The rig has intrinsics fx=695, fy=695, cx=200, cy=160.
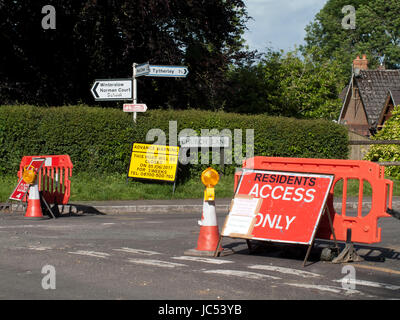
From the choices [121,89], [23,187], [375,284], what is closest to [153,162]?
[121,89]

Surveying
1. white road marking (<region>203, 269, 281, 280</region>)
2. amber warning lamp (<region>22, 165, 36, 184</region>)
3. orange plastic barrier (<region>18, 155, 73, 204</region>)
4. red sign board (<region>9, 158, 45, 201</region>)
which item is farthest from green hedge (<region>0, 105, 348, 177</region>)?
white road marking (<region>203, 269, 281, 280</region>)

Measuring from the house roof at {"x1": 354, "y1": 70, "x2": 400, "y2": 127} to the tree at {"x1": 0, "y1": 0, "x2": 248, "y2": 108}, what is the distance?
28.0 m

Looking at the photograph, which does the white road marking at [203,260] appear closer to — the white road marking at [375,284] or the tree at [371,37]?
the white road marking at [375,284]

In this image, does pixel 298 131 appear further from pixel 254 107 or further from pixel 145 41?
pixel 254 107

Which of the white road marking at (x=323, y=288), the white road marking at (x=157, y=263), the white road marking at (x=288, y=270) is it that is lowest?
the white road marking at (x=323, y=288)

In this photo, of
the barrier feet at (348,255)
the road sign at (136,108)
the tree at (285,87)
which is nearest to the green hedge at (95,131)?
the road sign at (136,108)

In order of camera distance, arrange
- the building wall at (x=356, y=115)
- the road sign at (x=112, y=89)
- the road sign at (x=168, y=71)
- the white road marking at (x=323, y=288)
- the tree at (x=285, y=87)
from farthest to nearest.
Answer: the building wall at (x=356, y=115) < the tree at (x=285, y=87) < the road sign at (x=112, y=89) < the road sign at (x=168, y=71) < the white road marking at (x=323, y=288)

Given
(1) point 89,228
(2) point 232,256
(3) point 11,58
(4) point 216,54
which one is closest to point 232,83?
(4) point 216,54

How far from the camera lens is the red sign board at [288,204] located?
336 inches

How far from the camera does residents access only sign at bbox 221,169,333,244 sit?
855 cm

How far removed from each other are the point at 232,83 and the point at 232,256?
53.6ft

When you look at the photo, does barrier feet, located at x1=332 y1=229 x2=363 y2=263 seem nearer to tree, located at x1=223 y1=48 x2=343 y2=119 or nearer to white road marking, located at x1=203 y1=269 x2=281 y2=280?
white road marking, located at x1=203 y1=269 x2=281 y2=280

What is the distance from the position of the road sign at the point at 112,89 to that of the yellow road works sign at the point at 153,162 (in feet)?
4.79

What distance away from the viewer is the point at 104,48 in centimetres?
2373
